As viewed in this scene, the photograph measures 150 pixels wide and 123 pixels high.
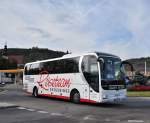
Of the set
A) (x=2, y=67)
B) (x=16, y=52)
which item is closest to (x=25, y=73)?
(x=2, y=67)

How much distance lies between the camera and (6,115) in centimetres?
1540

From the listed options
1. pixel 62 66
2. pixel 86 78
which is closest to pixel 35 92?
pixel 62 66

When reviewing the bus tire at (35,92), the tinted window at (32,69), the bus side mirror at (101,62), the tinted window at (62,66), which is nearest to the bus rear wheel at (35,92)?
the bus tire at (35,92)

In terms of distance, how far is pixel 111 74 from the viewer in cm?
2020

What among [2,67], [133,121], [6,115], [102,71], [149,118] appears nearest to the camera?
[133,121]

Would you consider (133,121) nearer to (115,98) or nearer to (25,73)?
(115,98)

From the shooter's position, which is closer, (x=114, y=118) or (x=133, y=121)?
(x=133, y=121)

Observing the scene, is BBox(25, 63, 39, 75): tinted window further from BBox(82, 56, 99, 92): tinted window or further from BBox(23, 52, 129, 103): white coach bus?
BBox(82, 56, 99, 92): tinted window

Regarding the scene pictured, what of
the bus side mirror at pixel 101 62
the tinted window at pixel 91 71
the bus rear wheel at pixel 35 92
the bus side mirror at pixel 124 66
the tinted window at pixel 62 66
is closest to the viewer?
the bus side mirror at pixel 101 62

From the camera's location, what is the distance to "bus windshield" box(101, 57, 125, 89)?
19844 mm

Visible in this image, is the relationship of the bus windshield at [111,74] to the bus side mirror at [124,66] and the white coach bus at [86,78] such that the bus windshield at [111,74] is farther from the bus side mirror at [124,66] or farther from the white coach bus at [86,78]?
the bus side mirror at [124,66]

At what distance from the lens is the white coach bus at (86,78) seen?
19891 mm

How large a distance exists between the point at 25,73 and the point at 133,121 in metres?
19.0

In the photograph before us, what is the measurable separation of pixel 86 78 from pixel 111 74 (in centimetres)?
160
